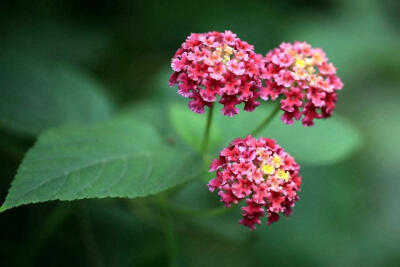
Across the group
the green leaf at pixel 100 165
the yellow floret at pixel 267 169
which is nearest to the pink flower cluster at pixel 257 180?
the yellow floret at pixel 267 169

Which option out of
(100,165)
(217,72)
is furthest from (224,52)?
(100,165)

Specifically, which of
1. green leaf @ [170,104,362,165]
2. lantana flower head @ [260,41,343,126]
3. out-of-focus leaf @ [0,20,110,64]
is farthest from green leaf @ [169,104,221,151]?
out-of-focus leaf @ [0,20,110,64]

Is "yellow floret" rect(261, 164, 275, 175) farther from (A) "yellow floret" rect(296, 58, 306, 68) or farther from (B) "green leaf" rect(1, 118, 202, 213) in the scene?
(A) "yellow floret" rect(296, 58, 306, 68)

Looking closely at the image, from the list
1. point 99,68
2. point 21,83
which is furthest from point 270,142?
point 99,68

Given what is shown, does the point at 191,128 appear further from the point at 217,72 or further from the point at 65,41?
the point at 65,41

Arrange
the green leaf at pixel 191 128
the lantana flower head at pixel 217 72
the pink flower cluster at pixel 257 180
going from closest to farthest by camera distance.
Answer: the pink flower cluster at pixel 257 180 < the lantana flower head at pixel 217 72 < the green leaf at pixel 191 128

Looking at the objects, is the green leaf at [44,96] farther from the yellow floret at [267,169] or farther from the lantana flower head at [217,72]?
the yellow floret at [267,169]
